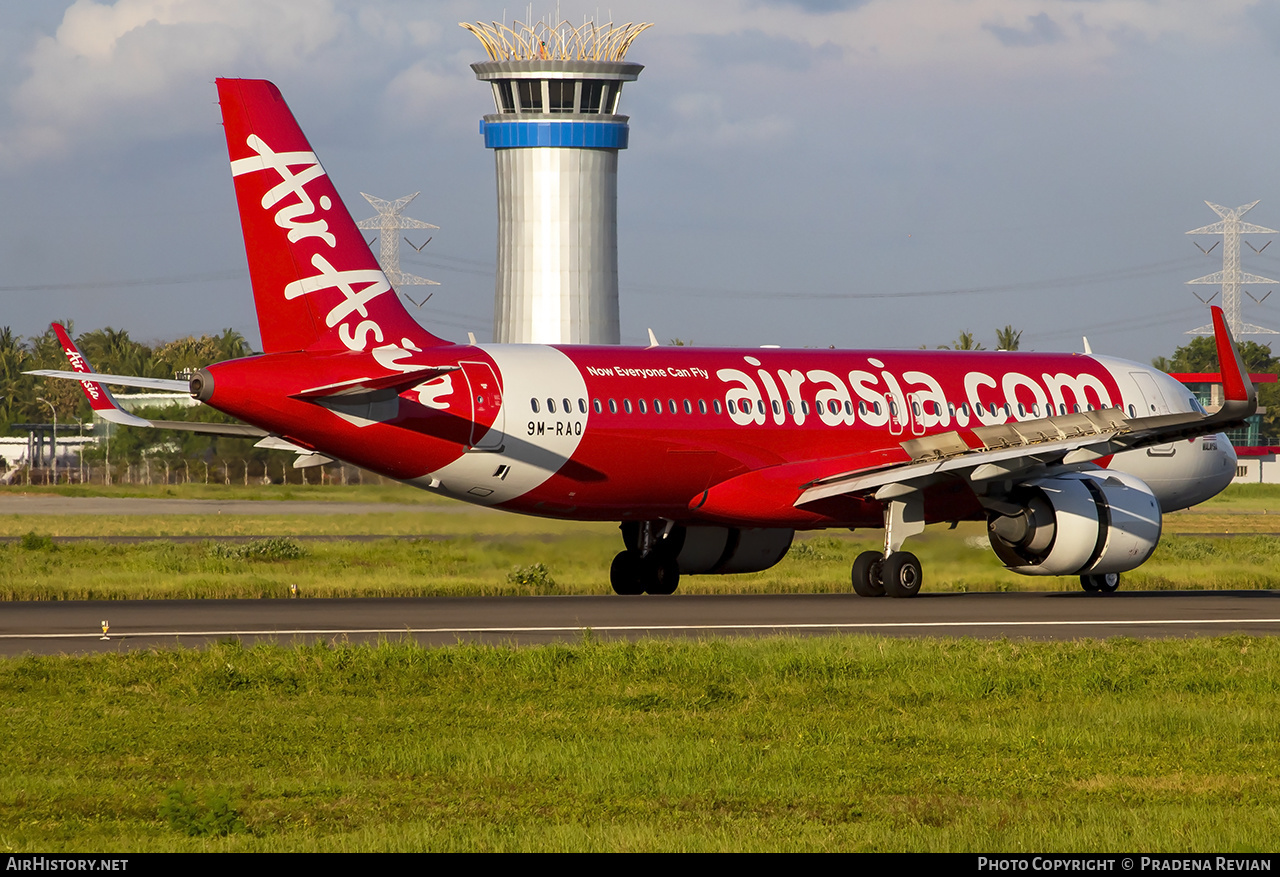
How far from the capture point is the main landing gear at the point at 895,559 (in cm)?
3005

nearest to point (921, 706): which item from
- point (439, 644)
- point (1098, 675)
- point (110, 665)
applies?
point (1098, 675)

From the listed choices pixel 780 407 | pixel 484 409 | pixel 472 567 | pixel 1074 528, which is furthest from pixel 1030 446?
pixel 472 567

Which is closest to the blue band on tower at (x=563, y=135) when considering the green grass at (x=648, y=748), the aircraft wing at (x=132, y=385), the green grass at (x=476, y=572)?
the aircraft wing at (x=132, y=385)

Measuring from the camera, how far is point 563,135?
10194cm

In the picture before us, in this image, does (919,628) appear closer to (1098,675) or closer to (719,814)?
(1098,675)

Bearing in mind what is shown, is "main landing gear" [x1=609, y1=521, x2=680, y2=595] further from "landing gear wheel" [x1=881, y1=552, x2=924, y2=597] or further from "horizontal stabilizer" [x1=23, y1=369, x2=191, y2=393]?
"horizontal stabilizer" [x1=23, y1=369, x2=191, y2=393]

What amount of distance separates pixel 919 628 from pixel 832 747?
10.8 metres

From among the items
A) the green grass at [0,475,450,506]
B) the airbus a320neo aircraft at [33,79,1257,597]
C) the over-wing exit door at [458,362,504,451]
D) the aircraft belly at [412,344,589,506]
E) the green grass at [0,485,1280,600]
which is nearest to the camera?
the airbus a320neo aircraft at [33,79,1257,597]

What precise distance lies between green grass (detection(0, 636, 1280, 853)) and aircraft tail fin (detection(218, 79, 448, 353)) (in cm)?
890

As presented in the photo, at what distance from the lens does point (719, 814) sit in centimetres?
1133

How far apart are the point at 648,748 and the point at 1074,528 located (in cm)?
1773

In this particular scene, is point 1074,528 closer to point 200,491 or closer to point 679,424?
point 679,424

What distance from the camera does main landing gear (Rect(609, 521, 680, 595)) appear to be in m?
32.3

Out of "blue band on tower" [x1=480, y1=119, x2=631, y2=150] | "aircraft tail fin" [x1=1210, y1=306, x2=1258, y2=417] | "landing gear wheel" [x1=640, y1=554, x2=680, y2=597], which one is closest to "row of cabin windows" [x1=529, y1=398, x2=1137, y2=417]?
"landing gear wheel" [x1=640, y1=554, x2=680, y2=597]
